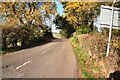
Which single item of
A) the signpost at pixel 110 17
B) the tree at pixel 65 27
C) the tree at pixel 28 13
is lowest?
the tree at pixel 65 27

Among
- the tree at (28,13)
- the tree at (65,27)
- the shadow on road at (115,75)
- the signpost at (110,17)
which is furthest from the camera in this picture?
the tree at (65,27)

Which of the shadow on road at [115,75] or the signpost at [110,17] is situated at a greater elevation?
the signpost at [110,17]

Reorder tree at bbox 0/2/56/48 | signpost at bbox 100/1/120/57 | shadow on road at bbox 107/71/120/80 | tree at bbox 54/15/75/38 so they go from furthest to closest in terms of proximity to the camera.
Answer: tree at bbox 54/15/75/38
tree at bbox 0/2/56/48
signpost at bbox 100/1/120/57
shadow on road at bbox 107/71/120/80

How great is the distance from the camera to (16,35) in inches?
1047

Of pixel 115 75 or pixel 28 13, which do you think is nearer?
pixel 115 75

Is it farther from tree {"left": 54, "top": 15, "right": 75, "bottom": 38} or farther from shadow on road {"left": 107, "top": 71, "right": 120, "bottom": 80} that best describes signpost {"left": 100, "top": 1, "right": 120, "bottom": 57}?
tree {"left": 54, "top": 15, "right": 75, "bottom": 38}

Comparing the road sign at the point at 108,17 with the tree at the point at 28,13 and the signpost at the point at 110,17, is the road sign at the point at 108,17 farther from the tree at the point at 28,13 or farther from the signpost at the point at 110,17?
the tree at the point at 28,13

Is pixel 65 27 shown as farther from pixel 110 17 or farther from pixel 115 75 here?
pixel 115 75

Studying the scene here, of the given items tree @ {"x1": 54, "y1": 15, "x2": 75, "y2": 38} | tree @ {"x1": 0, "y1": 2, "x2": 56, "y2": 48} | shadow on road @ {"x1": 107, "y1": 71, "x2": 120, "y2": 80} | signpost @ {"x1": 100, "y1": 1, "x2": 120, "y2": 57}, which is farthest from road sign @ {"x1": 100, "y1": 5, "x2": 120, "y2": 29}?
tree @ {"x1": 54, "y1": 15, "x2": 75, "y2": 38}

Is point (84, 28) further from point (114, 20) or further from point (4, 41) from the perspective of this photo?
point (114, 20)

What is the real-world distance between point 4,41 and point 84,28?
17.8 m

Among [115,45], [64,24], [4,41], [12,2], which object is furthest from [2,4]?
[64,24]

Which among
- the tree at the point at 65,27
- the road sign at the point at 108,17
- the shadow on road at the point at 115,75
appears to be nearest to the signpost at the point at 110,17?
the road sign at the point at 108,17

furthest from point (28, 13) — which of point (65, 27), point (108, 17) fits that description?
point (65, 27)
